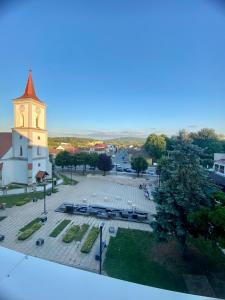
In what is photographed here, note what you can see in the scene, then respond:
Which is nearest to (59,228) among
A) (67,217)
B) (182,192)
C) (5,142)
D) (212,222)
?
(67,217)

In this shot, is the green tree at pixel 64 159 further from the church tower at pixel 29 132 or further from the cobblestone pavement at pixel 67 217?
the cobblestone pavement at pixel 67 217

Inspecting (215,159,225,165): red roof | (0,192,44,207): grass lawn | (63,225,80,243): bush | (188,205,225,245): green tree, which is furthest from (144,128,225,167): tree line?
(188,205,225,245): green tree

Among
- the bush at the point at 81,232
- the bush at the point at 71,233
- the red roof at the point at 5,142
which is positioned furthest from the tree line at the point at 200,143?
the bush at the point at 71,233

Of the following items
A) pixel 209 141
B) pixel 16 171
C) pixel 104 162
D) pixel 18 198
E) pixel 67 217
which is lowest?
pixel 18 198

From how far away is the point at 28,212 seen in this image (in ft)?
30.0

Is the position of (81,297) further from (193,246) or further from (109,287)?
(193,246)

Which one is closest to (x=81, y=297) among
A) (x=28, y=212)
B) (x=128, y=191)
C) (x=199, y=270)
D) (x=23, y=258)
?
(x=23, y=258)

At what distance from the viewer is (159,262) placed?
17.6ft

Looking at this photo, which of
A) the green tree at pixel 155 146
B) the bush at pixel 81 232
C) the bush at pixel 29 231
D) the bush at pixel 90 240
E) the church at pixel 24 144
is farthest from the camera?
the green tree at pixel 155 146

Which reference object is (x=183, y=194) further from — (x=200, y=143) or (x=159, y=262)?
(x=200, y=143)

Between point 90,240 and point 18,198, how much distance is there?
6.51 m

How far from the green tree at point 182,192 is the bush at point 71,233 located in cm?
281

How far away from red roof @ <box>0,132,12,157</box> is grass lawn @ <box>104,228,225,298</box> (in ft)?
36.8

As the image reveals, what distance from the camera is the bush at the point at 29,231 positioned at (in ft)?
21.8
